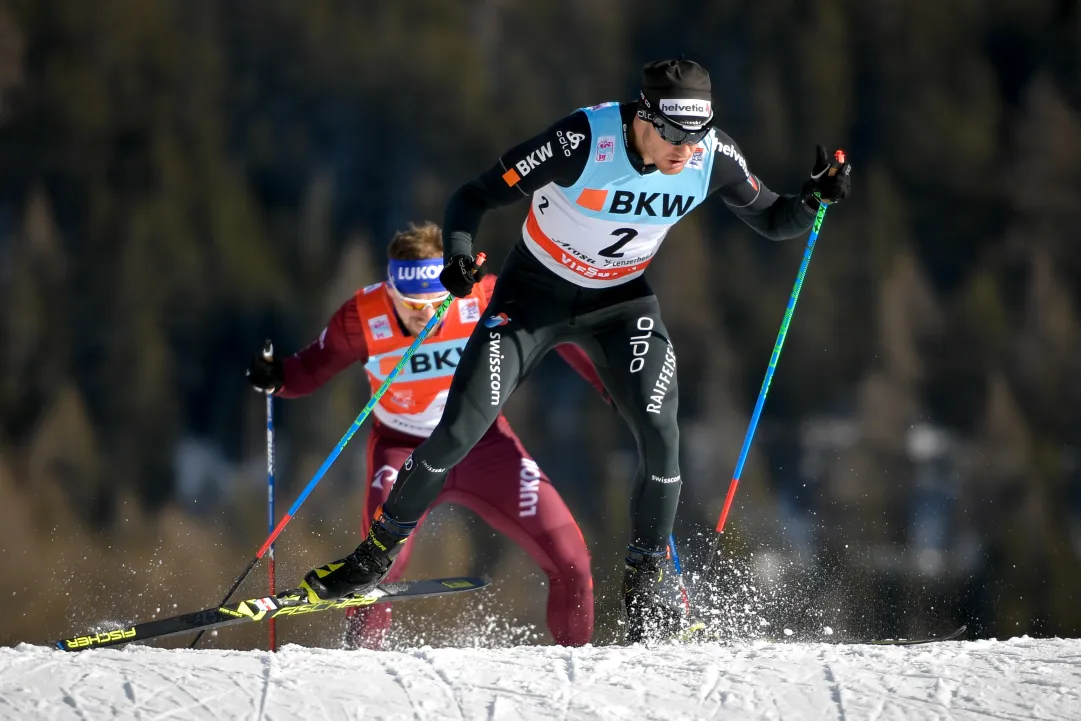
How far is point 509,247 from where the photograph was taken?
1339cm

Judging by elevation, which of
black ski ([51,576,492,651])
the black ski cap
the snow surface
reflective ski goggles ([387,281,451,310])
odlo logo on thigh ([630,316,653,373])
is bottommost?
black ski ([51,576,492,651])

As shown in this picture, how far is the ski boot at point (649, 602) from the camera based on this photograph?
399cm

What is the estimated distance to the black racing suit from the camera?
370 centimetres

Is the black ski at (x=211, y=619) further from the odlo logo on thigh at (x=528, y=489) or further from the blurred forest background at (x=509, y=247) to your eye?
the blurred forest background at (x=509, y=247)

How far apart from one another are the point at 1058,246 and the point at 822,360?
11.5 feet

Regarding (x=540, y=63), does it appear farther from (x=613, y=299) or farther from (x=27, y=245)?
(x=613, y=299)

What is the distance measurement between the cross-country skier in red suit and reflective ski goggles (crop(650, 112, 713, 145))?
3.34 ft

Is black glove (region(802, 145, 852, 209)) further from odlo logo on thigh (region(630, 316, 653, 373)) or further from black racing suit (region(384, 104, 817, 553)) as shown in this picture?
odlo logo on thigh (region(630, 316, 653, 373))

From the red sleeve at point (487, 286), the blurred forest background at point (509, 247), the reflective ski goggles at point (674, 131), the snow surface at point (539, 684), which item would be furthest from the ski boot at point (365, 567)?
the blurred forest background at point (509, 247)

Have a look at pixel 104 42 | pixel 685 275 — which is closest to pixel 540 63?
pixel 685 275

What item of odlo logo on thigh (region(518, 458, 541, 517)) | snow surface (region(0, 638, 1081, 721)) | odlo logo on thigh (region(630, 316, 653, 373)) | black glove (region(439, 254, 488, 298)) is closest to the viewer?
snow surface (region(0, 638, 1081, 721))

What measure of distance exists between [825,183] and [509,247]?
9596mm

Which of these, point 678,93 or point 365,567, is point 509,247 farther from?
point 678,93

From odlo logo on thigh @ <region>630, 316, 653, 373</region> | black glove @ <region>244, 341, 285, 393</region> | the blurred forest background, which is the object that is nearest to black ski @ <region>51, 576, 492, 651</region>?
black glove @ <region>244, 341, 285, 393</region>
